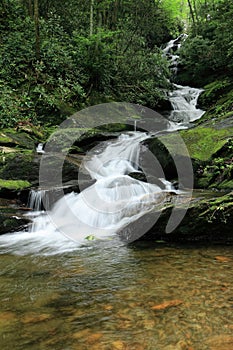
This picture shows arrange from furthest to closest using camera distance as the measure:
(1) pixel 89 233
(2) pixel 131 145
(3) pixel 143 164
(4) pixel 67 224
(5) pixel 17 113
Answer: (5) pixel 17 113 < (2) pixel 131 145 < (3) pixel 143 164 < (4) pixel 67 224 < (1) pixel 89 233

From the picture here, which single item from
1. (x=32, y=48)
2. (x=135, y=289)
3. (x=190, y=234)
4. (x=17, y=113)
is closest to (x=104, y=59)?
(x=32, y=48)

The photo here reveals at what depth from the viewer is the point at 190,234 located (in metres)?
4.59

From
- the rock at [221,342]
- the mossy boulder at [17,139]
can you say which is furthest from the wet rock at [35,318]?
the mossy boulder at [17,139]

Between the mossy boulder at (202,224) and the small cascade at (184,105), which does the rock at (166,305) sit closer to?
the mossy boulder at (202,224)

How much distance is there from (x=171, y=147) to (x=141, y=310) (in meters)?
5.35

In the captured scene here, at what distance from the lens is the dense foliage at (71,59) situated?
11.1m

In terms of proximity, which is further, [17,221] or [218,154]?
[218,154]

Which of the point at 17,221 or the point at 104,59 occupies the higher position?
the point at 104,59

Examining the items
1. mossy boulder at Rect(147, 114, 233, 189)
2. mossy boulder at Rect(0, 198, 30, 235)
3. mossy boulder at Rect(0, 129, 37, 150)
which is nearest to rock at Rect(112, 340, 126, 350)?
mossy boulder at Rect(0, 198, 30, 235)

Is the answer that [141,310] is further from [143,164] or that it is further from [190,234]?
[143,164]

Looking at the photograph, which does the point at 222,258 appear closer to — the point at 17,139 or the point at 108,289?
the point at 108,289

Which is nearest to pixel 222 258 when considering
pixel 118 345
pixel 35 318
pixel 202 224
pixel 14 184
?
pixel 202 224

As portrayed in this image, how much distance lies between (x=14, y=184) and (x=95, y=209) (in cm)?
190

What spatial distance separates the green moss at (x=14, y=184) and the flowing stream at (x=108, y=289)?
78cm
